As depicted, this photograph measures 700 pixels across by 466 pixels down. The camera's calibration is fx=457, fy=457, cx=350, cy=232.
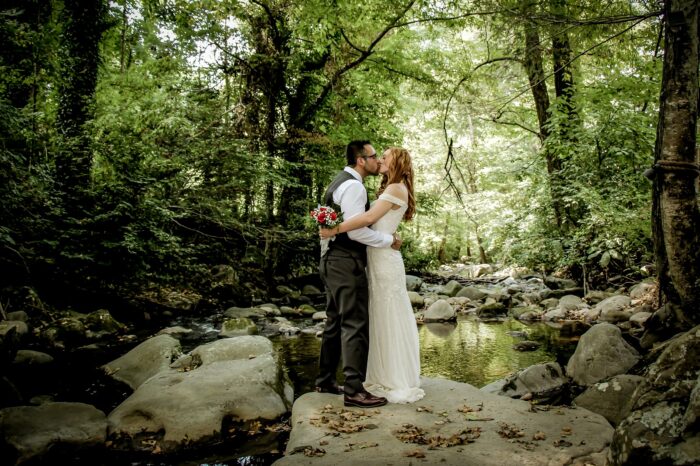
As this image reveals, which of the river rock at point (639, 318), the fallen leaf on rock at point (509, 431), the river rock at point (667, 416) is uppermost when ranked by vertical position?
the river rock at point (667, 416)

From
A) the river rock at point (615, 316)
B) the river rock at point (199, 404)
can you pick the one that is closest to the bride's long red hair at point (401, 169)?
the river rock at point (199, 404)

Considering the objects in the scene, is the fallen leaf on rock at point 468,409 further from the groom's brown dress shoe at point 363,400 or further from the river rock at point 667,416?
the river rock at point 667,416

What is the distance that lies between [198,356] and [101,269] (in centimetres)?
571

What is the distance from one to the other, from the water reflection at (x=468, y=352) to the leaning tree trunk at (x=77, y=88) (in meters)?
5.85

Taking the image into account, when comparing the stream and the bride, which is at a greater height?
the bride

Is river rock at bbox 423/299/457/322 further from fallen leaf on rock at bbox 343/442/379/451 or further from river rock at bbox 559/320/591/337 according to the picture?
fallen leaf on rock at bbox 343/442/379/451

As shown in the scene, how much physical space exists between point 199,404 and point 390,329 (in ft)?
6.77

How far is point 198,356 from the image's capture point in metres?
6.01

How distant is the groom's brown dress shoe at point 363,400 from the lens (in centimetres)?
423

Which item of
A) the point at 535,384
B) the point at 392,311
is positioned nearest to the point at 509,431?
the point at 392,311

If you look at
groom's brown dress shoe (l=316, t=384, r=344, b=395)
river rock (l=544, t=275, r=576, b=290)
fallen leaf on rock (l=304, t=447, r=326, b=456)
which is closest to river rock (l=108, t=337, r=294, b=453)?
groom's brown dress shoe (l=316, t=384, r=344, b=395)

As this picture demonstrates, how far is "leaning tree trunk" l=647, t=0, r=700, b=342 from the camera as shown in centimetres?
484

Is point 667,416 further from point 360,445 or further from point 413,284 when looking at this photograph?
point 413,284

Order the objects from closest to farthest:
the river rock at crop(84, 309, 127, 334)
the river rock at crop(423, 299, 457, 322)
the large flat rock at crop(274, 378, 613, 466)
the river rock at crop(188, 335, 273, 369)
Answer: the large flat rock at crop(274, 378, 613, 466)
the river rock at crop(188, 335, 273, 369)
the river rock at crop(84, 309, 127, 334)
the river rock at crop(423, 299, 457, 322)
